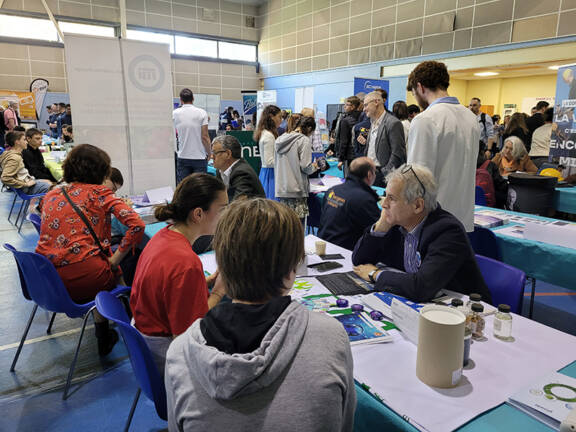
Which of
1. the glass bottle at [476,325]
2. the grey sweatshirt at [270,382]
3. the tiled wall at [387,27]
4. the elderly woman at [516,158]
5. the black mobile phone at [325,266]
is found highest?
the tiled wall at [387,27]

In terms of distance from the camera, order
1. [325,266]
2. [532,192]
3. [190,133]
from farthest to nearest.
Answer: [190,133], [532,192], [325,266]

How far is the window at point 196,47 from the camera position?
14.0m

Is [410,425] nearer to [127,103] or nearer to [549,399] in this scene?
[549,399]

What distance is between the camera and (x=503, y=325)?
4.42ft

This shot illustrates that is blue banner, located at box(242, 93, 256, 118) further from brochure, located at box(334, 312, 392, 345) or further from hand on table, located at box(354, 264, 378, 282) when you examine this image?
brochure, located at box(334, 312, 392, 345)

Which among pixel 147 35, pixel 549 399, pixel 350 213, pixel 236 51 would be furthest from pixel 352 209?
pixel 236 51

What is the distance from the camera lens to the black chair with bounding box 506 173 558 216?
3792 millimetres

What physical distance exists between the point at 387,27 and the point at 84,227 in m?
9.75

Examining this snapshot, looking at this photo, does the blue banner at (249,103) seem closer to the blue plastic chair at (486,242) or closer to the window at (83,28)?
the window at (83,28)

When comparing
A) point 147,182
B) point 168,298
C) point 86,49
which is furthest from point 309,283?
point 86,49

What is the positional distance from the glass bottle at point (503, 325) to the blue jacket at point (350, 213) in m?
1.34

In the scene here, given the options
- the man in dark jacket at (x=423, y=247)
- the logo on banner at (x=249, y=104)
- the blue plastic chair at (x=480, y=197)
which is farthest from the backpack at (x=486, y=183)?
the logo on banner at (x=249, y=104)

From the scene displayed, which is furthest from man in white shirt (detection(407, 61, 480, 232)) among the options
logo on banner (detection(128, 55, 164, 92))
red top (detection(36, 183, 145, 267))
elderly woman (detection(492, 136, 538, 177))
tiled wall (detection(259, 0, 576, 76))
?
tiled wall (detection(259, 0, 576, 76))

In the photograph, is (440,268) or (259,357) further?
(440,268)
